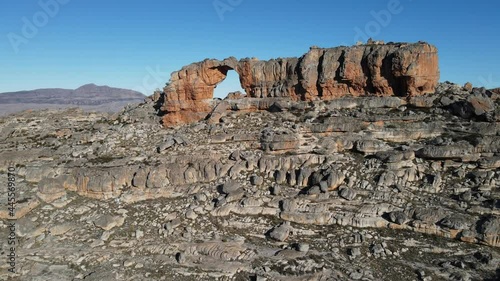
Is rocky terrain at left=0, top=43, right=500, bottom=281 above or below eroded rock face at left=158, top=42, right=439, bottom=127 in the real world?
below

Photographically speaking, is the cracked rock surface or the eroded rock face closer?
the cracked rock surface

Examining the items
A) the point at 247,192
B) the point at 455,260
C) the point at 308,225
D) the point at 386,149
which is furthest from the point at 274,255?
the point at 386,149

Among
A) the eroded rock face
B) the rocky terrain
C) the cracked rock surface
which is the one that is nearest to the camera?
the cracked rock surface

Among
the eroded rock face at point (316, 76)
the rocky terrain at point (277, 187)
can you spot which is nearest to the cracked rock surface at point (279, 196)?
the rocky terrain at point (277, 187)

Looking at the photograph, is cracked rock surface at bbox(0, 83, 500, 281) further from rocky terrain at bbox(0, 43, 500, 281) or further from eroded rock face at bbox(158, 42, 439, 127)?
eroded rock face at bbox(158, 42, 439, 127)

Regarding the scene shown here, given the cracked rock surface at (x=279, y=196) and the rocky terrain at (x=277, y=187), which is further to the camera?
the rocky terrain at (x=277, y=187)

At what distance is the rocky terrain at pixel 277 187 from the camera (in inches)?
840

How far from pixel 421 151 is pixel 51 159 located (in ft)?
108

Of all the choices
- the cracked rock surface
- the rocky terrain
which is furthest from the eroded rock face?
the cracked rock surface

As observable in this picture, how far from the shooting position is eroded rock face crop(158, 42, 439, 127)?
32594 mm

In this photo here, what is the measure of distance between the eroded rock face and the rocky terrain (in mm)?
196

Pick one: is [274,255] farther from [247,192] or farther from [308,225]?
[247,192]

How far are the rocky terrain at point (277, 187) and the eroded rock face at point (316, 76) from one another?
20cm

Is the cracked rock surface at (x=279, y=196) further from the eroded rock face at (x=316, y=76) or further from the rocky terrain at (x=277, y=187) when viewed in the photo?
the eroded rock face at (x=316, y=76)
